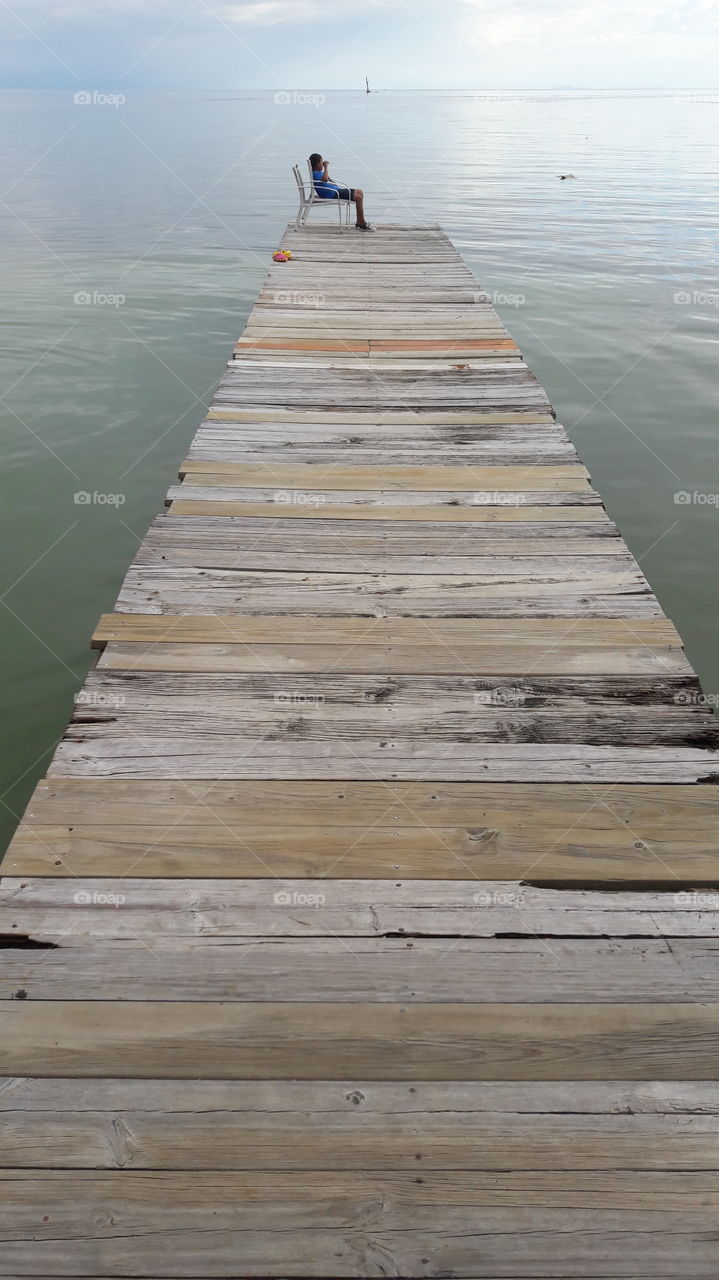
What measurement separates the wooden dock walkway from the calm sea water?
45.9 inches

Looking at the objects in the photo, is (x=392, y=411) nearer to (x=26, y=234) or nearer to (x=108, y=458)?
(x=108, y=458)

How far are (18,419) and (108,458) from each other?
130cm

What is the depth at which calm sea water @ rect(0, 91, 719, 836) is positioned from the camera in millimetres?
5207

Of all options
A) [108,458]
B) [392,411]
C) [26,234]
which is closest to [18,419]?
[108,458]

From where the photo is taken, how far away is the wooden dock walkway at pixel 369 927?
1.77 metres

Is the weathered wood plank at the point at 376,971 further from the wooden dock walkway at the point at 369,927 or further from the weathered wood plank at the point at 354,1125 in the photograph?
the weathered wood plank at the point at 354,1125

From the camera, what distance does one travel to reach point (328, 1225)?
1.74 meters

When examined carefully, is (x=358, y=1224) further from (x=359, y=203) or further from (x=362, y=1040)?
(x=359, y=203)

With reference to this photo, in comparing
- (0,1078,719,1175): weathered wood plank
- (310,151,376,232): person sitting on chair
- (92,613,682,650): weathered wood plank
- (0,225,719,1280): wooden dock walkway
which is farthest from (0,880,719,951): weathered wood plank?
(310,151,376,232): person sitting on chair

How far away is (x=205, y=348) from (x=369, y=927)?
8537mm

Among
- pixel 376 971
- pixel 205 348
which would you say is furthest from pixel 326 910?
pixel 205 348

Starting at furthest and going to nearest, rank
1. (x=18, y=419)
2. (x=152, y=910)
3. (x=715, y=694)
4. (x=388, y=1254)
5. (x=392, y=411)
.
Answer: (x=18, y=419)
(x=392, y=411)
(x=715, y=694)
(x=152, y=910)
(x=388, y=1254)

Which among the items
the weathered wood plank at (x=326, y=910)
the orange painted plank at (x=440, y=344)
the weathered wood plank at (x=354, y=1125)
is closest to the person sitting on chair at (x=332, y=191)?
the orange painted plank at (x=440, y=344)

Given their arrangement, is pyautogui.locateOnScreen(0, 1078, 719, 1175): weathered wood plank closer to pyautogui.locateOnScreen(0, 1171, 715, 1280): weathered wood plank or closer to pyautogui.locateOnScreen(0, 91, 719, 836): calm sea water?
pyautogui.locateOnScreen(0, 1171, 715, 1280): weathered wood plank
